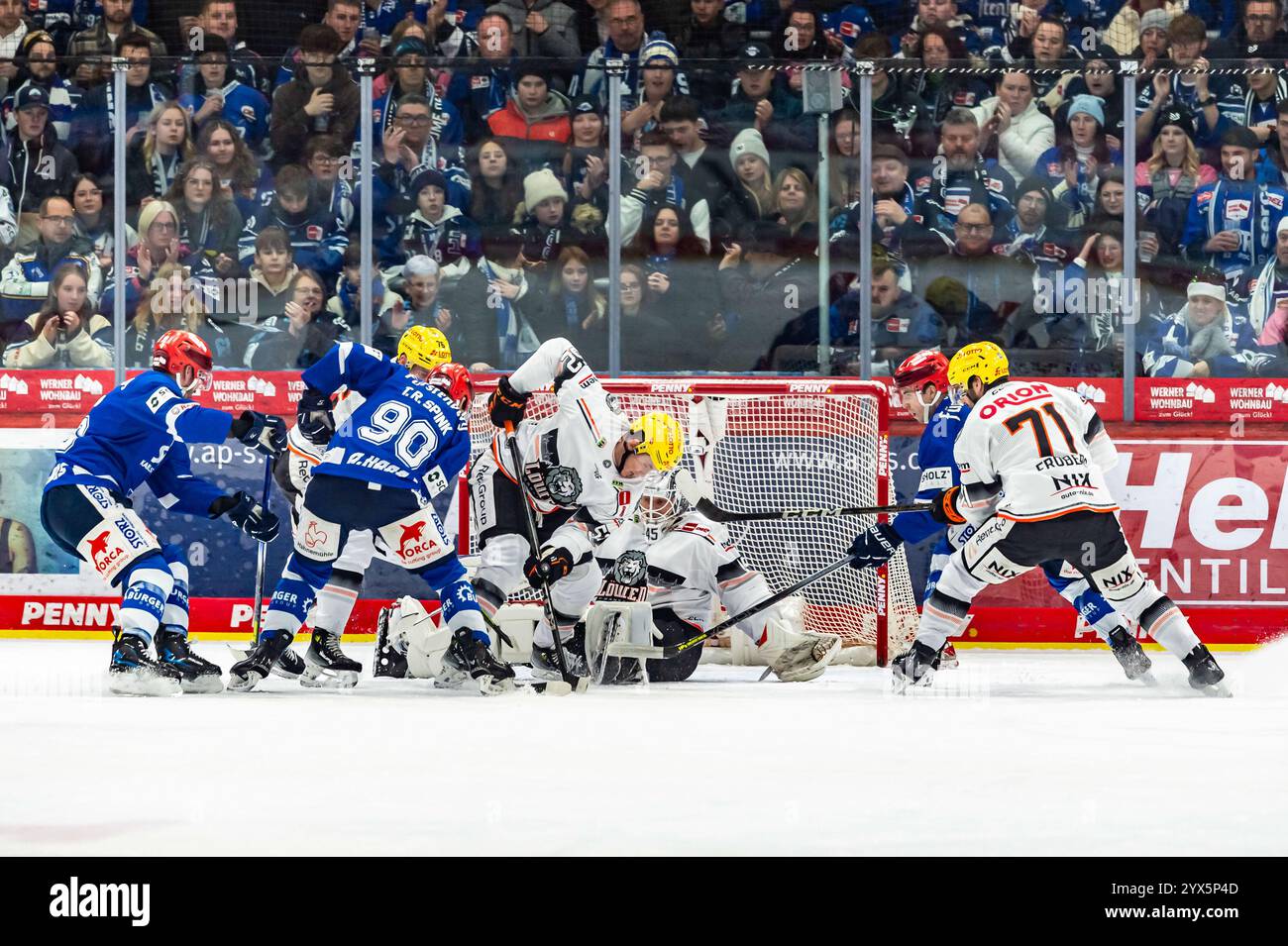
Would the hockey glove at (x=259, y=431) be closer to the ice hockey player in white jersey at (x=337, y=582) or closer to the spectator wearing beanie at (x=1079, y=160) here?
the ice hockey player in white jersey at (x=337, y=582)

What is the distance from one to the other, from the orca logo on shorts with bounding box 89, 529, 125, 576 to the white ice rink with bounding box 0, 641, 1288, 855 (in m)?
0.36

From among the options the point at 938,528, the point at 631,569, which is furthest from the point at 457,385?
the point at 938,528

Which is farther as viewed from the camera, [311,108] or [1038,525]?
[311,108]

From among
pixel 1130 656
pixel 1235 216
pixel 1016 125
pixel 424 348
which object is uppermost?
pixel 1016 125

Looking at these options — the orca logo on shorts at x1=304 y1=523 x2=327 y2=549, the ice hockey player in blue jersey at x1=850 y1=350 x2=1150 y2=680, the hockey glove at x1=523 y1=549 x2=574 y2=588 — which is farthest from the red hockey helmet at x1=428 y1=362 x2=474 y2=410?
the ice hockey player in blue jersey at x1=850 y1=350 x2=1150 y2=680

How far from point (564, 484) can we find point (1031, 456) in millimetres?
1406

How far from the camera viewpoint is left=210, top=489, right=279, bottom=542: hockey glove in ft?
17.1

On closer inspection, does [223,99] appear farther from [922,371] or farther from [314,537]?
[922,371]

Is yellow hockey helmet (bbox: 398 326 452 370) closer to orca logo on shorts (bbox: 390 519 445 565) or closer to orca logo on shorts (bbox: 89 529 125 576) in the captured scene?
orca logo on shorts (bbox: 390 519 445 565)

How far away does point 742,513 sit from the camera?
19.7ft

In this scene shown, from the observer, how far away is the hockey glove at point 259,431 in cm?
504

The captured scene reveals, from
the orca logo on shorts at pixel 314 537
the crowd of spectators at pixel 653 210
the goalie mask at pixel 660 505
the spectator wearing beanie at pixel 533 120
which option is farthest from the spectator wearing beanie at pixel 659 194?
the orca logo on shorts at pixel 314 537

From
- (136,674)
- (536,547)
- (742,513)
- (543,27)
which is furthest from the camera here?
(543,27)
